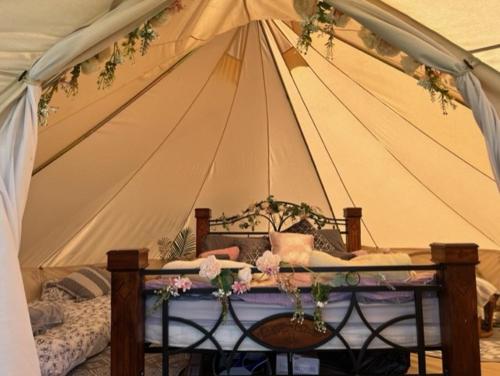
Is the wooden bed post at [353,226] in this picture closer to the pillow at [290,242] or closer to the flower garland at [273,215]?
the flower garland at [273,215]

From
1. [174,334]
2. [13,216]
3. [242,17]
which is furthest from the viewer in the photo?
[242,17]

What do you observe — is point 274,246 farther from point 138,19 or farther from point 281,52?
point 138,19

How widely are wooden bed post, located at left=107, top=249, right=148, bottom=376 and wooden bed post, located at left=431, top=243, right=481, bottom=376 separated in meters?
1.36

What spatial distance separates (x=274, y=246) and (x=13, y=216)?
3.18m

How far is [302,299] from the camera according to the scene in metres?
2.09

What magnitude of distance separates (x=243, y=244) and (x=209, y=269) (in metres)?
2.80

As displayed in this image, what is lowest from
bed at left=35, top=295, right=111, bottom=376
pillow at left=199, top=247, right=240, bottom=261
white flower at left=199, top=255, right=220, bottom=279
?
bed at left=35, top=295, right=111, bottom=376

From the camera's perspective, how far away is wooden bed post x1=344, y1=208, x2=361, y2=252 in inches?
196

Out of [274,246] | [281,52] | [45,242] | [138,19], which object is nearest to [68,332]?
[138,19]

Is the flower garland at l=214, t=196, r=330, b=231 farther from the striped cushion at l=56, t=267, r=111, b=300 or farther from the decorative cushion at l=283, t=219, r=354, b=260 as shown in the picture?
the striped cushion at l=56, t=267, r=111, b=300

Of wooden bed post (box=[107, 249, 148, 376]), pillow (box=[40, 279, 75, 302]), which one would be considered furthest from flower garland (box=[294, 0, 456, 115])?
pillow (box=[40, 279, 75, 302])

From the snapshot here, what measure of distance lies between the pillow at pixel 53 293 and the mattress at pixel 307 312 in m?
2.39

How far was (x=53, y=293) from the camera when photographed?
4.20 m

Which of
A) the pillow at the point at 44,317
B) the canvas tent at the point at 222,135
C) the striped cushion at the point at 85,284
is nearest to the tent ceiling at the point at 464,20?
the canvas tent at the point at 222,135
